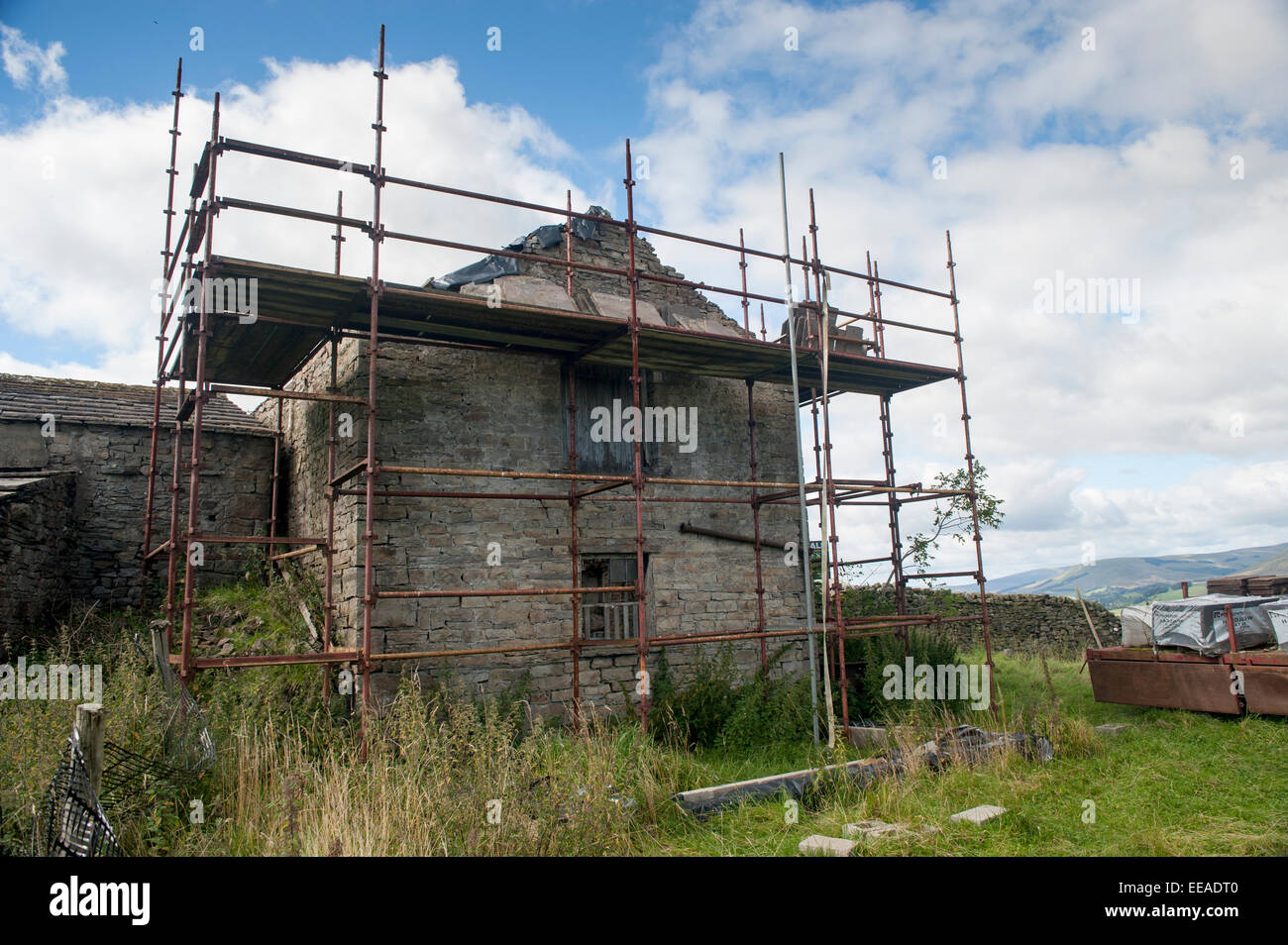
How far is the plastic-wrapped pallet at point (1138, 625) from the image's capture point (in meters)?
10.3

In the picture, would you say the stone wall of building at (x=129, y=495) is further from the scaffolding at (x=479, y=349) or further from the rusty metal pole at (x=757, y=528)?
the rusty metal pole at (x=757, y=528)

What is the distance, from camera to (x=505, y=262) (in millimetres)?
9758

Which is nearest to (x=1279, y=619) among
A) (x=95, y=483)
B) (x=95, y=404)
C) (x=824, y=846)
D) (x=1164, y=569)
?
(x=824, y=846)

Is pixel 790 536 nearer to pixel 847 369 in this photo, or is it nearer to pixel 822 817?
pixel 847 369

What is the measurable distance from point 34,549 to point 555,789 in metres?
7.31

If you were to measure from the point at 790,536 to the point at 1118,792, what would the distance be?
5.14 m

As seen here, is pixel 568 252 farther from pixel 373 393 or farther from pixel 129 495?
pixel 129 495

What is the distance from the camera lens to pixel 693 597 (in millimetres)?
10086

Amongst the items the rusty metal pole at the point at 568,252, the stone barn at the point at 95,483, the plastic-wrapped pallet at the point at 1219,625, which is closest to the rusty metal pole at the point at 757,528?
the rusty metal pole at the point at 568,252

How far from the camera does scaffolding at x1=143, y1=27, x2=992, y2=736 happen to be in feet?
23.3
